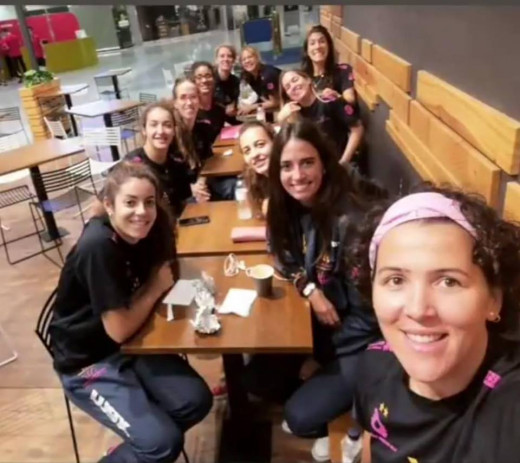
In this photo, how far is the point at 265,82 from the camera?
5.43 m

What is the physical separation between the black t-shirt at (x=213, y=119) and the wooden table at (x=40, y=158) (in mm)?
1157

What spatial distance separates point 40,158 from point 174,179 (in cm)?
156

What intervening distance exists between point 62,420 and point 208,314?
1301 millimetres

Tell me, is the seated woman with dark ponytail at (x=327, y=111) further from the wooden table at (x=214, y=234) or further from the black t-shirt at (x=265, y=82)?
the black t-shirt at (x=265, y=82)

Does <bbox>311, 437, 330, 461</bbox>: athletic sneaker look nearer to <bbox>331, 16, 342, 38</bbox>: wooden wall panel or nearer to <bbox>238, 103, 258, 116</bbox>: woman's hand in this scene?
<bbox>238, 103, 258, 116</bbox>: woman's hand

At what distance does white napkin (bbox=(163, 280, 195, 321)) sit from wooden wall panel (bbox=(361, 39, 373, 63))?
268 cm

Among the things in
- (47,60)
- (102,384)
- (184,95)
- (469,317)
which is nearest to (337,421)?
(102,384)

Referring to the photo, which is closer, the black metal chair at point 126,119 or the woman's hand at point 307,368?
the woman's hand at point 307,368

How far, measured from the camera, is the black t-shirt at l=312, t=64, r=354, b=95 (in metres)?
4.00

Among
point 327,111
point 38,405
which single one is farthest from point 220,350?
point 327,111

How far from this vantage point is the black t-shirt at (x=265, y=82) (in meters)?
5.41

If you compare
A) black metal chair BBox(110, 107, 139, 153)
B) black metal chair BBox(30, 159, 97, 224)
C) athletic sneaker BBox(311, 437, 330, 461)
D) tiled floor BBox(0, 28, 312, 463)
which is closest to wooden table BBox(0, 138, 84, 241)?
black metal chair BBox(30, 159, 97, 224)

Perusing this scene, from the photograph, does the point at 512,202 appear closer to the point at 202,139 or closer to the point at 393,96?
the point at 393,96

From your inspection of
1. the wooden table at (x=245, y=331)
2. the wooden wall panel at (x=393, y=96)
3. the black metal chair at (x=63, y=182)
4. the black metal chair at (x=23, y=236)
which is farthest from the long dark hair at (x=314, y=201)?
the black metal chair at (x=23, y=236)
